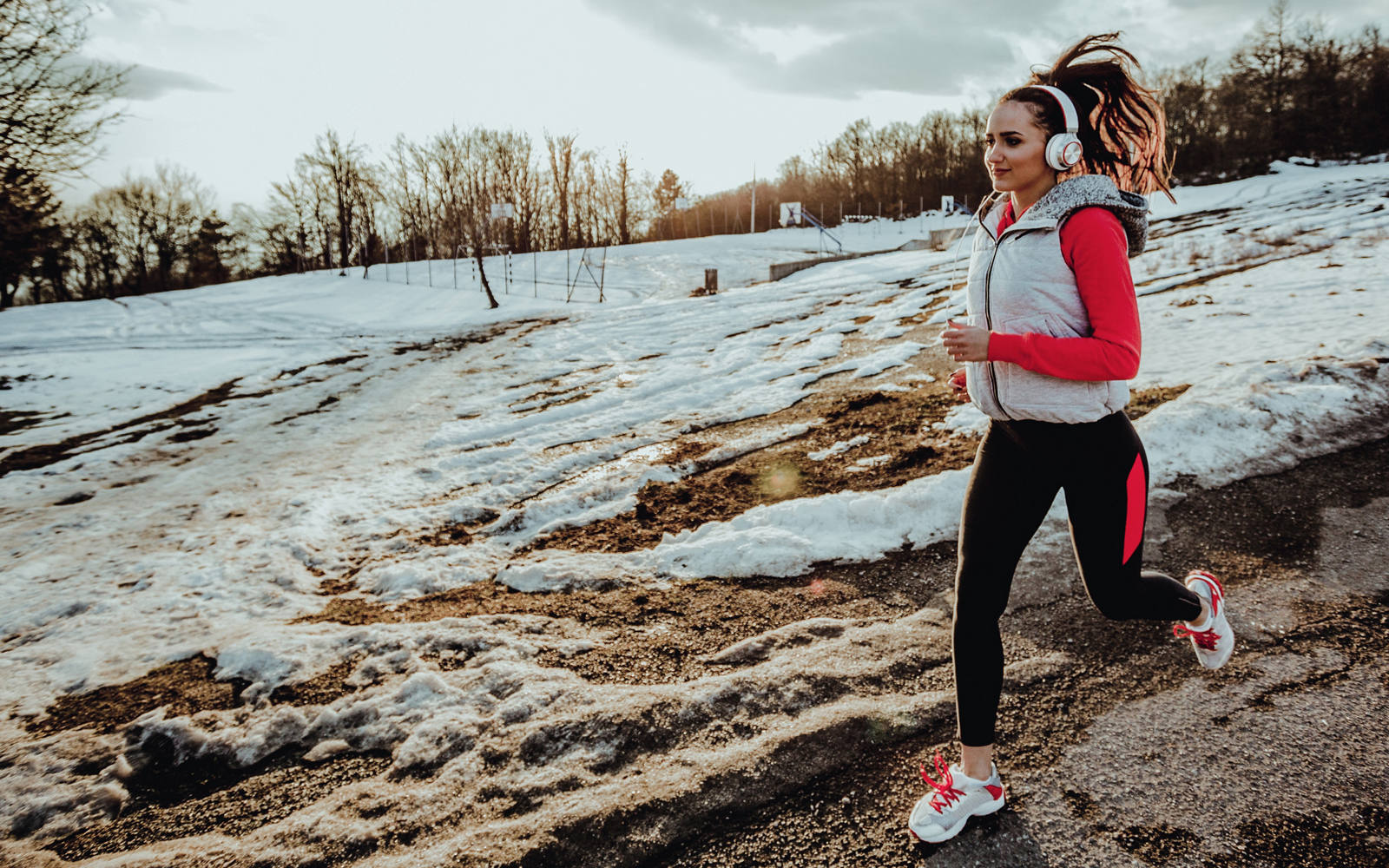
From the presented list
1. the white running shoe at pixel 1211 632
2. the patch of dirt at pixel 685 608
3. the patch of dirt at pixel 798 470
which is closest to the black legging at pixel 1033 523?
the white running shoe at pixel 1211 632

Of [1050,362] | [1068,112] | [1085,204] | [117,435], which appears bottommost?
[117,435]

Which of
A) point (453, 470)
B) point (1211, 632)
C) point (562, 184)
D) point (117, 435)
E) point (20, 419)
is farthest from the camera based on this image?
→ point (562, 184)

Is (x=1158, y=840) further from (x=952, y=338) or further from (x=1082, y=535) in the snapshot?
(x=952, y=338)

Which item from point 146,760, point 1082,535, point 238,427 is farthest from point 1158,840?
point 238,427

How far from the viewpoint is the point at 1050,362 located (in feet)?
5.38

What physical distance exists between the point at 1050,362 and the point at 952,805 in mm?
1234

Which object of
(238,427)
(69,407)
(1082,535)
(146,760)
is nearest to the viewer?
(1082,535)

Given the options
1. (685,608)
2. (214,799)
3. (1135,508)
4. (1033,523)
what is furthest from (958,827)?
(214,799)

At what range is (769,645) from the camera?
2.89m

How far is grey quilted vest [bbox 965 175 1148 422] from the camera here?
5.49 feet

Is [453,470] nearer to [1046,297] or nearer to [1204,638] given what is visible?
[1046,297]

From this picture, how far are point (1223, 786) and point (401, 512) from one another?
473 centimetres

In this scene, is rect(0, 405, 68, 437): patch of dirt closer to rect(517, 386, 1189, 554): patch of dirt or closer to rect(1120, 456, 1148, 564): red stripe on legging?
rect(517, 386, 1189, 554): patch of dirt

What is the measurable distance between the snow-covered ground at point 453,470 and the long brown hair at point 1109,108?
93cm
